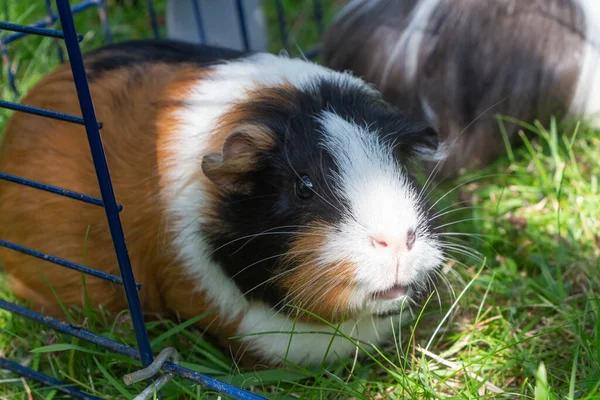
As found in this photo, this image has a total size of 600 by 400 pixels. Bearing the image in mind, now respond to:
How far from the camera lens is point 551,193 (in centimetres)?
251

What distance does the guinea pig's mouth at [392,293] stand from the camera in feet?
4.84

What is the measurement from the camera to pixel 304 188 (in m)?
1.54

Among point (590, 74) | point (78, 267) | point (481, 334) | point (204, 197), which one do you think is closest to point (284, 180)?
point (204, 197)

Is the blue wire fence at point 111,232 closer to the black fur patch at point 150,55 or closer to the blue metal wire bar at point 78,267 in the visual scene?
the blue metal wire bar at point 78,267

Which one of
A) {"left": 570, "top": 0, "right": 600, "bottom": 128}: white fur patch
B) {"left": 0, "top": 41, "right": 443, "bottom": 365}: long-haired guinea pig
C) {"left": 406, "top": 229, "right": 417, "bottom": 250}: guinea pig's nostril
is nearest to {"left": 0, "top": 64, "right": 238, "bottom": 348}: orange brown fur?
{"left": 0, "top": 41, "right": 443, "bottom": 365}: long-haired guinea pig

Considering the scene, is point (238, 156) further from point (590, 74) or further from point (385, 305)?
point (590, 74)

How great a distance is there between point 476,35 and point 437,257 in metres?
1.33

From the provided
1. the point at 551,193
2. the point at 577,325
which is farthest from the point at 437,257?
the point at 551,193

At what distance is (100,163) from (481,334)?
112 cm

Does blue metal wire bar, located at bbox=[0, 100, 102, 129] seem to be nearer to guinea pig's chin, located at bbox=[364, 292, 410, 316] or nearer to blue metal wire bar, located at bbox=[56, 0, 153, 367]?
blue metal wire bar, located at bbox=[56, 0, 153, 367]

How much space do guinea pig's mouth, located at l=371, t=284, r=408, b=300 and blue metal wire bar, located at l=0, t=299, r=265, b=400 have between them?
1.06 feet

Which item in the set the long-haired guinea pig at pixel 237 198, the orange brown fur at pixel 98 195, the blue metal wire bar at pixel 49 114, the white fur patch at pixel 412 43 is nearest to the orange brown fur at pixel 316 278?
the long-haired guinea pig at pixel 237 198

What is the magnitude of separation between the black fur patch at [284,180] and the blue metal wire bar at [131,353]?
0.26m

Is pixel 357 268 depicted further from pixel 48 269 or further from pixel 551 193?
pixel 551 193
